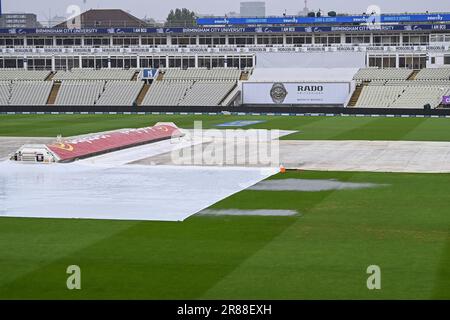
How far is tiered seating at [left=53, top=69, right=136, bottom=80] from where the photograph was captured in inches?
4087

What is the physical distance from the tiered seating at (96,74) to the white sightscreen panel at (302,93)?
56.0 feet

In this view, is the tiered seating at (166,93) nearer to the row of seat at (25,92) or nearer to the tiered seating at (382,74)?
the row of seat at (25,92)

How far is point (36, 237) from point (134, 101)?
71.8 meters

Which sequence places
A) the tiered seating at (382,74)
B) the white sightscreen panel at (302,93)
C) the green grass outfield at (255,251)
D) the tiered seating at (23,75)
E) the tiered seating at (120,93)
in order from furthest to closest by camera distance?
1. the tiered seating at (23,75)
2. the tiered seating at (382,74)
3. the tiered seating at (120,93)
4. the white sightscreen panel at (302,93)
5. the green grass outfield at (255,251)

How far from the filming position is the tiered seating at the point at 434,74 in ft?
314

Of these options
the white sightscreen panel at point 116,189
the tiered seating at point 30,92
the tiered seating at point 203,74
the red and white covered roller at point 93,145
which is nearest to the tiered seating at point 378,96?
the tiered seating at point 203,74

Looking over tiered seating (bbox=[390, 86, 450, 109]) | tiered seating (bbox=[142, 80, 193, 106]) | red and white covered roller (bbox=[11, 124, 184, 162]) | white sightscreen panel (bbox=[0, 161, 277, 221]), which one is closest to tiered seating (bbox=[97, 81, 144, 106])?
tiered seating (bbox=[142, 80, 193, 106])

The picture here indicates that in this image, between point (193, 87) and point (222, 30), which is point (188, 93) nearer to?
point (193, 87)

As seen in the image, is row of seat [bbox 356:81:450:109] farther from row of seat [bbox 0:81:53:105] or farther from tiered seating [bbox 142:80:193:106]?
row of seat [bbox 0:81:53:105]

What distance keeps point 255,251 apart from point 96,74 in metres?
87.4

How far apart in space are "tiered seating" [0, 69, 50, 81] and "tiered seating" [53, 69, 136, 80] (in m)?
1.71

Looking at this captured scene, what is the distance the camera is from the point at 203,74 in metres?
103

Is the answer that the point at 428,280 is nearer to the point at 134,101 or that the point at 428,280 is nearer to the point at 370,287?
the point at 370,287

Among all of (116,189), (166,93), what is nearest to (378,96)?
(166,93)
